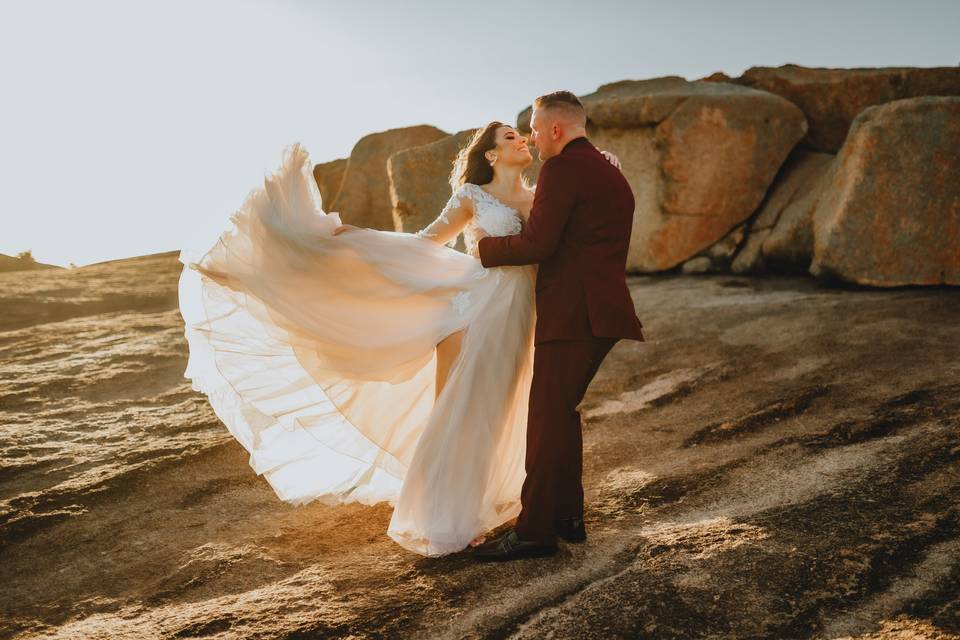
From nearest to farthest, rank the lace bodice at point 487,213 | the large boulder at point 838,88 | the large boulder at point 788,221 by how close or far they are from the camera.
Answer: the lace bodice at point 487,213 < the large boulder at point 788,221 < the large boulder at point 838,88

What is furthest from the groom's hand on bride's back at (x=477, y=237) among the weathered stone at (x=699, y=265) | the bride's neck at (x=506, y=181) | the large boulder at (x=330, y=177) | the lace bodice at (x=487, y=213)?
the large boulder at (x=330, y=177)

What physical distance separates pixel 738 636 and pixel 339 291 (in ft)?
8.06

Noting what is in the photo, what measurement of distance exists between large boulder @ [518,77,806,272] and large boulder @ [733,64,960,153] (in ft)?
1.63

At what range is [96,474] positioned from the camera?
5.12m

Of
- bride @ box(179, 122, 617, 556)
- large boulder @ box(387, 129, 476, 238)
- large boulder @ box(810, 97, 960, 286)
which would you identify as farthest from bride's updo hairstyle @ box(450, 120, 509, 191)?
large boulder @ box(387, 129, 476, 238)

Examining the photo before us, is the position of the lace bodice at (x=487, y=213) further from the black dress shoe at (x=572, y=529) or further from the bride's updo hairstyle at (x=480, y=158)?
the black dress shoe at (x=572, y=529)

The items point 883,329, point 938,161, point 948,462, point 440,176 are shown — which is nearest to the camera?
point 948,462

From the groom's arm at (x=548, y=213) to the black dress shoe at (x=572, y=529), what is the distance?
4.04 ft

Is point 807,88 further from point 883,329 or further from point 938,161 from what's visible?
point 883,329

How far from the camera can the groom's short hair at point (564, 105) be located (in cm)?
367

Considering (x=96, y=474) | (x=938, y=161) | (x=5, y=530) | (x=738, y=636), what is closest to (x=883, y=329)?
(x=938, y=161)

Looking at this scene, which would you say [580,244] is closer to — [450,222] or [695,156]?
[450,222]

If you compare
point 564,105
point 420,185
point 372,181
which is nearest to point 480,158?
point 564,105

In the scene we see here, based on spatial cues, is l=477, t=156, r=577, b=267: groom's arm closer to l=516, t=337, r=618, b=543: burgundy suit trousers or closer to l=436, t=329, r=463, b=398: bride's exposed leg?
l=516, t=337, r=618, b=543: burgundy suit trousers
